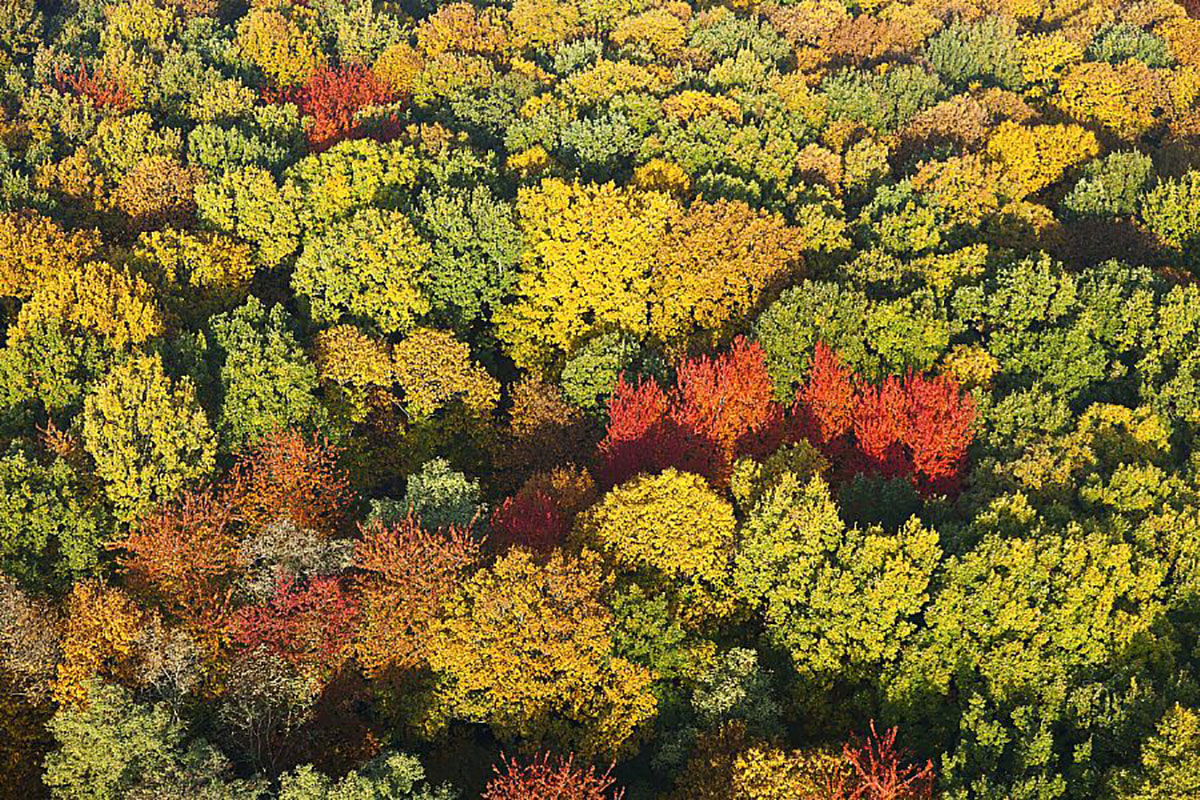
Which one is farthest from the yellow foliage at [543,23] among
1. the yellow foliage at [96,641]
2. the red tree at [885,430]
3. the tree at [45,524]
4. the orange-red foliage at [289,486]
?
the yellow foliage at [96,641]

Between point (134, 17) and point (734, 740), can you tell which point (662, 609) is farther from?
point (134, 17)

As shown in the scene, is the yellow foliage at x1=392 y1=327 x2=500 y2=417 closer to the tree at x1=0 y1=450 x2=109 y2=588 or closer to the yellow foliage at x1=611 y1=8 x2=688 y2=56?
the tree at x1=0 y1=450 x2=109 y2=588

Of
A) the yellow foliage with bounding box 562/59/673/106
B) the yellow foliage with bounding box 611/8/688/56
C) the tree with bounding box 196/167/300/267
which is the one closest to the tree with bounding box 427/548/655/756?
the tree with bounding box 196/167/300/267

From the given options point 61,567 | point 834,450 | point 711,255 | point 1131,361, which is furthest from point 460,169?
point 1131,361

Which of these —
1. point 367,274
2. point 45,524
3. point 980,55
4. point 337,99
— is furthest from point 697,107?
point 45,524

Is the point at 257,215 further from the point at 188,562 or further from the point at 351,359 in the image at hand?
the point at 188,562
